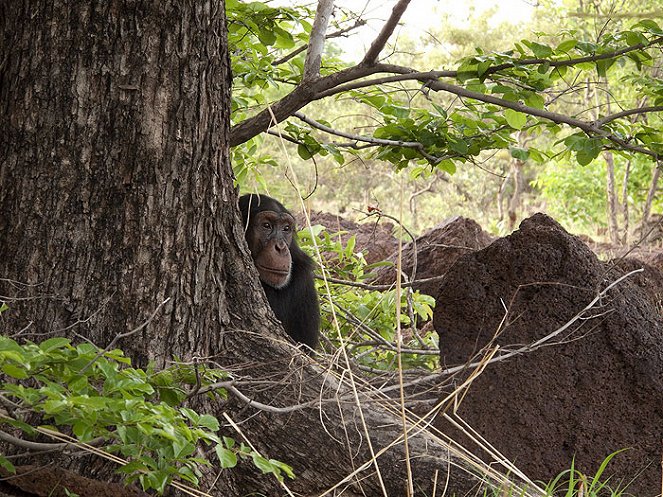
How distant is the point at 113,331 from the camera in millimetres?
2525

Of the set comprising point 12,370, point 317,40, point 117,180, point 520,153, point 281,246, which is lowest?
point 12,370

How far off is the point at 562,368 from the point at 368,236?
440cm

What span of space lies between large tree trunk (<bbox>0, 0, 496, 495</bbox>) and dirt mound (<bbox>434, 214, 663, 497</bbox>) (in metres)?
0.78

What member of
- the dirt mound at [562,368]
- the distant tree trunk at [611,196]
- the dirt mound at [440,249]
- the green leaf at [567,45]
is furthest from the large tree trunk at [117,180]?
the distant tree trunk at [611,196]

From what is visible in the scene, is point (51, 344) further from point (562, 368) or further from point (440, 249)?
point (440, 249)

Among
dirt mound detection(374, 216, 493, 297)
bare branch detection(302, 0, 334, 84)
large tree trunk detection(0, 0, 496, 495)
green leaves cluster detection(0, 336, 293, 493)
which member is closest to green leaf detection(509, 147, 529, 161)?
bare branch detection(302, 0, 334, 84)

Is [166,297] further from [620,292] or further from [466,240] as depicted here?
[466,240]

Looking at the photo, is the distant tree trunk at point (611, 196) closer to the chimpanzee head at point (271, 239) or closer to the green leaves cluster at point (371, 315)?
the green leaves cluster at point (371, 315)

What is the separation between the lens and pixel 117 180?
250 cm

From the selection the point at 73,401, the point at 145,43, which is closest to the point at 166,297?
the point at 145,43

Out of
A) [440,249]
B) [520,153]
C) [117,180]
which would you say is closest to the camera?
[117,180]

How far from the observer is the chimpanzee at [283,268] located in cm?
415

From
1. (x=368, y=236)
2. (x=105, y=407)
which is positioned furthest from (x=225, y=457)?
(x=368, y=236)

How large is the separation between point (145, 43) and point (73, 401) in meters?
1.31
